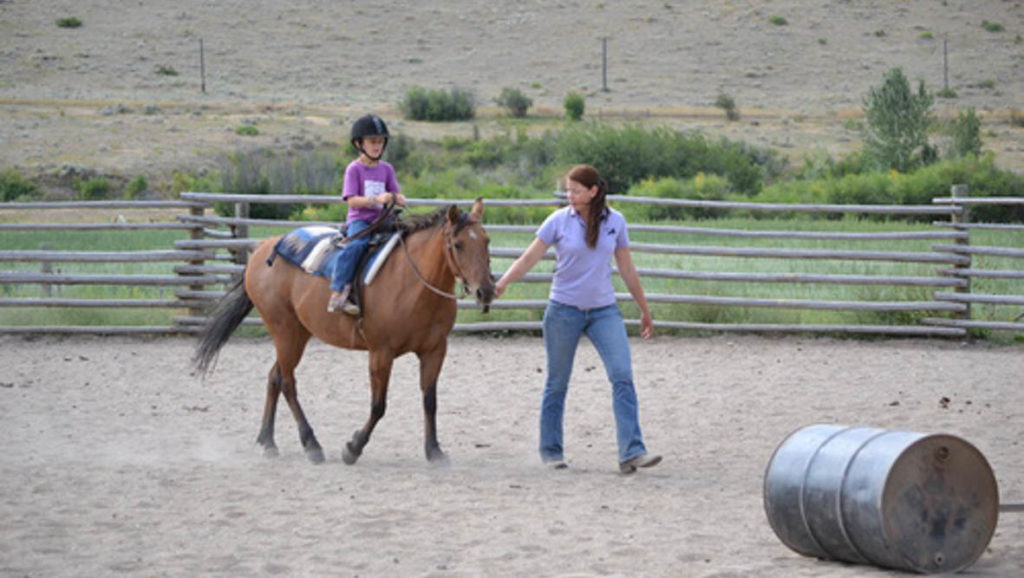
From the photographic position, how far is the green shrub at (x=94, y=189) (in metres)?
36.4

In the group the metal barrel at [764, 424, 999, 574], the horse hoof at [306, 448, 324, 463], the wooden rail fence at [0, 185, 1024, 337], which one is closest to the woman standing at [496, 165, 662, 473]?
the horse hoof at [306, 448, 324, 463]

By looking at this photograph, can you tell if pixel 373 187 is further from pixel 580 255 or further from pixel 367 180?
pixel 580 255

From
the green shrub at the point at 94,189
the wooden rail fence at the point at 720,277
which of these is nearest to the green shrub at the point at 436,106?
the green shrub at the point at 94,189

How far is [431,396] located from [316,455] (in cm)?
82

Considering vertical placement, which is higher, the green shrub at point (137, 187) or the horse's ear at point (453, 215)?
the horse's ear at point (453, 215)

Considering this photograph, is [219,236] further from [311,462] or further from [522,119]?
[522,119]

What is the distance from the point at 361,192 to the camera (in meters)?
7.76

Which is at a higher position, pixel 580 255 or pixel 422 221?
pixel 422 221

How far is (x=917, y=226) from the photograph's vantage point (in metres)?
22.3

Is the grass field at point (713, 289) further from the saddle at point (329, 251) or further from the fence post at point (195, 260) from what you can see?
the saddle at point (329, 251)

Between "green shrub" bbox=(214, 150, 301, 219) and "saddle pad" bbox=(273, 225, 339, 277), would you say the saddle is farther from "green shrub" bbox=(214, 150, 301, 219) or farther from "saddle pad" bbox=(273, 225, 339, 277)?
"green shrub" bbox=(214, 150, 301, 219)

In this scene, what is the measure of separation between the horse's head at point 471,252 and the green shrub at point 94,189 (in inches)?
1219

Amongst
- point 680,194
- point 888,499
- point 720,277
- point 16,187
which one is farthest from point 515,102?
point 888,499

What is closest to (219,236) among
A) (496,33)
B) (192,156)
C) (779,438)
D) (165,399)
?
(165,399)
